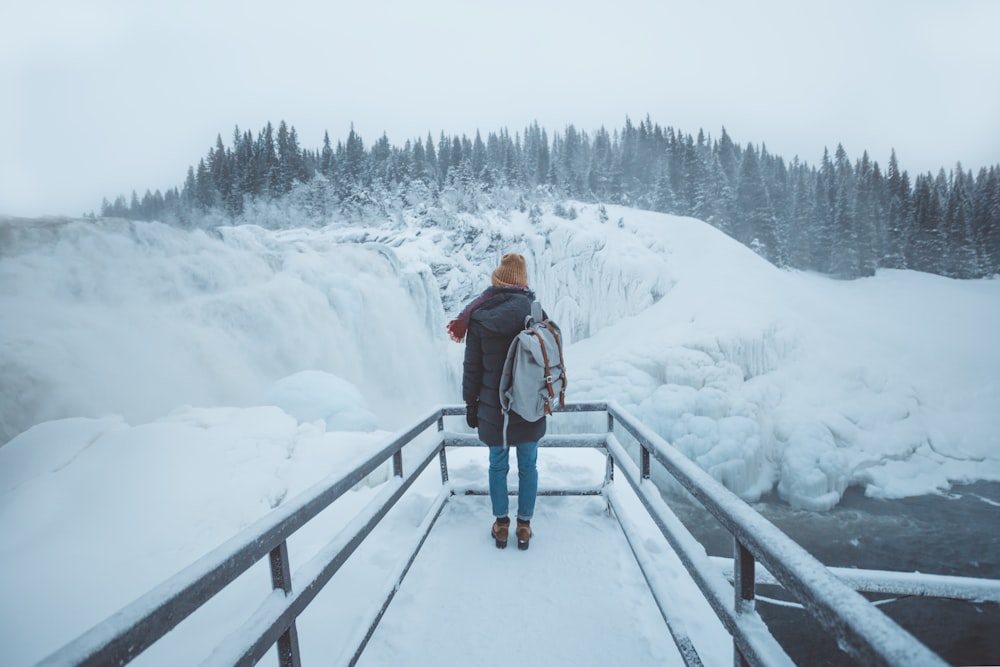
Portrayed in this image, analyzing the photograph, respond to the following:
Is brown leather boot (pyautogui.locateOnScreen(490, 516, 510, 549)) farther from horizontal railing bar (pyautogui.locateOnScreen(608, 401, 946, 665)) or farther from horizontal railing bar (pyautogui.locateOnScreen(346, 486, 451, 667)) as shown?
horizontal railing bar (pyautogui.locateOnScreen(608, 401, 946, 665))

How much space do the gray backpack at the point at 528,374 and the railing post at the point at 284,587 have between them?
4.65ft

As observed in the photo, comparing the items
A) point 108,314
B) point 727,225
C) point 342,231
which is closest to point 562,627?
point 108,314

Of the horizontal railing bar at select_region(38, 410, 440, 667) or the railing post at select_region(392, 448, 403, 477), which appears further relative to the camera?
the railing post at select_region(392, 448, 403, 477)

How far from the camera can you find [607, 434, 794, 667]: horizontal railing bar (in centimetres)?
116

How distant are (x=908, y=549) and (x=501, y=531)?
44.5 ft

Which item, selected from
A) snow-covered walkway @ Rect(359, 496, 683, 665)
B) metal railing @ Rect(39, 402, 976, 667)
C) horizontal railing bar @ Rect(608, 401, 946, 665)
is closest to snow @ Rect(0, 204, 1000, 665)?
snow-covered walkway @ Rect(359, 496, 683, 665)

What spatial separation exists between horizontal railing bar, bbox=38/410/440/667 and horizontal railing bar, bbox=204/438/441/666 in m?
0.18

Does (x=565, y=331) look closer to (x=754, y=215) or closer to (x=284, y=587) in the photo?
(x=284, y=587)

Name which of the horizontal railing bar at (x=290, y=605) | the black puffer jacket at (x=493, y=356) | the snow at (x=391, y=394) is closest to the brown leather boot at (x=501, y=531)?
the snow at (x=391, y=394)

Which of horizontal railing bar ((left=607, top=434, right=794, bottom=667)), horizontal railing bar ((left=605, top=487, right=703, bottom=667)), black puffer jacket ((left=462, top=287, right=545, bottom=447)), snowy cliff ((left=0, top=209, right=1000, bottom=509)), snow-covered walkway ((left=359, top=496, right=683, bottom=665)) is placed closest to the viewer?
horizontal railing bar ((left=607, top=434, right=794, bottom=667))

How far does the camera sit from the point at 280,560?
4.65 ft

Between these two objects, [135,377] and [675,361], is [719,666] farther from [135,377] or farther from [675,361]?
[675,361]

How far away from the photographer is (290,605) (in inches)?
54.3

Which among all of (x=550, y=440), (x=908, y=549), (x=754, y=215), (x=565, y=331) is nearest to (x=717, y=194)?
(x=754, y=215)
